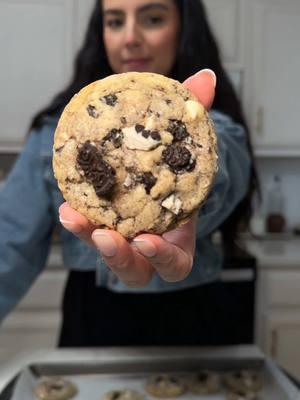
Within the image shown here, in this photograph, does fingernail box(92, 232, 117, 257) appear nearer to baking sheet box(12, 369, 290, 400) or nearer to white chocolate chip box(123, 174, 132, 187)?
white chocolate chip box(123, 174, 132, 187)

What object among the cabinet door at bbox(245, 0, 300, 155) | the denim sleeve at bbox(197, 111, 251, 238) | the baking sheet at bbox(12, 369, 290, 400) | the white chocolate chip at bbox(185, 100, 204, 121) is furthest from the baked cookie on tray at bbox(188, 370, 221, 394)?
the cabinet door at bbox(245, 0, 300, 155)

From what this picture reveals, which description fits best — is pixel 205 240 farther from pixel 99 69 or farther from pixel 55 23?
pixel 55 23

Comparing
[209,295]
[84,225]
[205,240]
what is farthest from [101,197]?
[209,295]

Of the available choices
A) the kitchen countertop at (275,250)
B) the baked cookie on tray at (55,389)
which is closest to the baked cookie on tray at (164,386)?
the baked cookie on tray at (55,389)

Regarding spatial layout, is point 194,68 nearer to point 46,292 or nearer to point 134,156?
point 134,156

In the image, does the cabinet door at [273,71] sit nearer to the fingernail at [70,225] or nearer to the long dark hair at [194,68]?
the long dark hair at [194,68]

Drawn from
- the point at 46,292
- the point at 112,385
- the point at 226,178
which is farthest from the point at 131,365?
the point at 46,292
